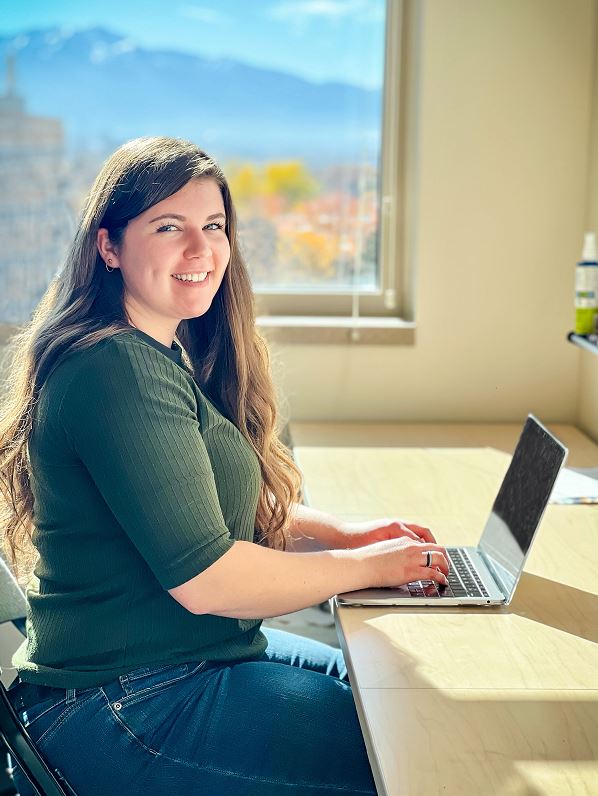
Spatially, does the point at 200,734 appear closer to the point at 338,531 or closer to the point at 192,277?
the point at 338,531

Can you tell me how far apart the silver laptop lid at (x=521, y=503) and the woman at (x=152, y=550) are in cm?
14

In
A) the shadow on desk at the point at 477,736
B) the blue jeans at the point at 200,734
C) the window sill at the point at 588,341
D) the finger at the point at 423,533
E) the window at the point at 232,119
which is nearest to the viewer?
the shadow on desk at the point at 477,736

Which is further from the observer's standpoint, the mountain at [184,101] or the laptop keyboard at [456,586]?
the mountain at [184,101]

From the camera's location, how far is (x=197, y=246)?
59.0 inches

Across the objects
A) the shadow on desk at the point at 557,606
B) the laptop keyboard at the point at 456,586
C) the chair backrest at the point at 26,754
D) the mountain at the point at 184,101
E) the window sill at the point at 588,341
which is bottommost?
the chair backrest at the point at 26,754

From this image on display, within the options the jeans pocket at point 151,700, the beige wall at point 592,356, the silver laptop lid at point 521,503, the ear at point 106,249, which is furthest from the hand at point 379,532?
the beige wall at point 592,356

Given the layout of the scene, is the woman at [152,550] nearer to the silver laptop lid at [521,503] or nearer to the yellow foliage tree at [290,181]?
the silver laptop lid at [521,503]

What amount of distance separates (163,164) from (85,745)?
0.78m

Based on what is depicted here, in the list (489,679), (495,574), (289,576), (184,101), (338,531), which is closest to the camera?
(489,679)

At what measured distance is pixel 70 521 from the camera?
1.34 m

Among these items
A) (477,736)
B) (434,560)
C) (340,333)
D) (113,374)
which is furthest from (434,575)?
A: (340,333)

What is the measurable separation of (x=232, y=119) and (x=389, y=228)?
22.3 inches

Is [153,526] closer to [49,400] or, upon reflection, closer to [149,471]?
[149,471]

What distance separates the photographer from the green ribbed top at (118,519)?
1263 mm
